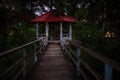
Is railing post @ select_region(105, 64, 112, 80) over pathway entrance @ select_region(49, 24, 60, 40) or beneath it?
beneath

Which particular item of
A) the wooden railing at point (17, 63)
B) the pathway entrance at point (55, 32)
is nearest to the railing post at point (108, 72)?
the wooden railing at point (17, 63)

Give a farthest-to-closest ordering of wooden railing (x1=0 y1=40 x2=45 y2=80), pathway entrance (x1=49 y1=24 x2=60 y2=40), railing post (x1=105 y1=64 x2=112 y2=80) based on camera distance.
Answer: pathway entrance (x1=49 y1=24 x2=60 y2=40) < wooden railing (x1=0 y1=40 x2=45 y2=80) < railing post (x1=105 y1=64 x2=112 y2=80)

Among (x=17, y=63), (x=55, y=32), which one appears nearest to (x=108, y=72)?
(x=17, y=63)

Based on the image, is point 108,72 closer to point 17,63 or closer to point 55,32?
point 17,63

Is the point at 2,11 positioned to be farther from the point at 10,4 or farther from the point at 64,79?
the point at 64,79

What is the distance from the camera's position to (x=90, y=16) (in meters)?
5.18

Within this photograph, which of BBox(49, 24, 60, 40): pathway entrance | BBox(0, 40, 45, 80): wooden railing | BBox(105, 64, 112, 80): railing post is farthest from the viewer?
BBox(49, 24, 60, 40): pathway entrance

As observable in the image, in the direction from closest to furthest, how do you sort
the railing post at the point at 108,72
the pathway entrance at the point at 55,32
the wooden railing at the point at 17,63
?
the railing post at the point at 108,72, the wooden railing at the point at 17,63, the pathway entrance at the point at 55,32

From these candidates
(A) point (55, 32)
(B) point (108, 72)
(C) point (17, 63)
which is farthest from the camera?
(A) point (55, 32)

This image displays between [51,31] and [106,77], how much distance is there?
24237 millimetres

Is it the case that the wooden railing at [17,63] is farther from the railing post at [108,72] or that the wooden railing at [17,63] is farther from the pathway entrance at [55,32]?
the pathway entrance at [55,32]

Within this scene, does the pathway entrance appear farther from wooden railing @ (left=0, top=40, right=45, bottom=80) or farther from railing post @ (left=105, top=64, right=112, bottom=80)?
railing post @ (left=105, top=64, right=112, bottom=80)

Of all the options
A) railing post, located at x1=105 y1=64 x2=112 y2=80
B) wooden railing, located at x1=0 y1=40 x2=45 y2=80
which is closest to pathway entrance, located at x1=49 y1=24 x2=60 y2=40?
wooden railing, located at x1=0 y1=40 x2=45 y2=80

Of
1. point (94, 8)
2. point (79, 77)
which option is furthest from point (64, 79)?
point (94, 8)
